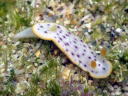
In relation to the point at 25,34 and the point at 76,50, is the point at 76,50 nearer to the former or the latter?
the point at 76,50

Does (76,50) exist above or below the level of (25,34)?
below

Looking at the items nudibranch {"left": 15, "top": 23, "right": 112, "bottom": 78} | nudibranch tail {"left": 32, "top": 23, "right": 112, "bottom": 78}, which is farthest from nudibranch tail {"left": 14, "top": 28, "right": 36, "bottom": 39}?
nudibranch tail {"left": 32, "top": 23, "right": 112, "bottom": 78}

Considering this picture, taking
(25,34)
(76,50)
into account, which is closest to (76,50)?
(76,50)

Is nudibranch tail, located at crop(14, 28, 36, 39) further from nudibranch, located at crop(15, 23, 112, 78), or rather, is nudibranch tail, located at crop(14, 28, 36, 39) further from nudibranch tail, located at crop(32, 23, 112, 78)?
nudibranch tail, located at crop(32, 23, 112, 78)

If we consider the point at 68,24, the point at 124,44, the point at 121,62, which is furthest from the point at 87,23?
the point at 121,62

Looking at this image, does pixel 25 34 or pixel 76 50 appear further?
pixel 25 34

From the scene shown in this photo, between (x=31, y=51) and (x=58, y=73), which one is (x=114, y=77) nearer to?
(x=58, y=73)

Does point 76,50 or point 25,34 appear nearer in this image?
point 76,50

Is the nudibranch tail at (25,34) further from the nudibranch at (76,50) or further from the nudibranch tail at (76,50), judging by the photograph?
the nudibranch tail at (76,50)

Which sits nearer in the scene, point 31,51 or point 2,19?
point 31,51
